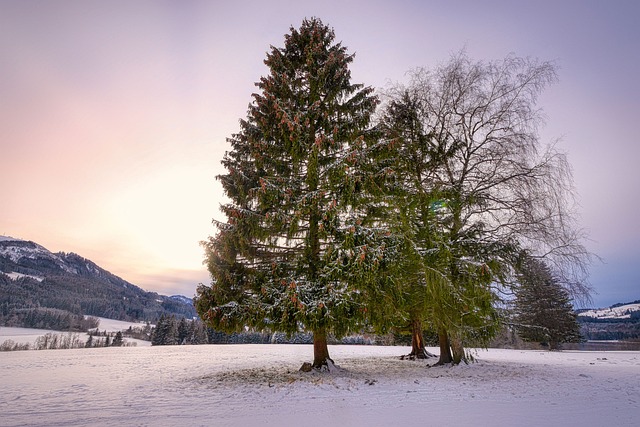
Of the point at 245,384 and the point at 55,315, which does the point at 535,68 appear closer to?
the point at 245,384

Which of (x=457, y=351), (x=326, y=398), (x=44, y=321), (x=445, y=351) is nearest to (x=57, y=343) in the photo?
(x=44, y=321)

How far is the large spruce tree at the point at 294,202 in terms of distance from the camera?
9586 millimetres

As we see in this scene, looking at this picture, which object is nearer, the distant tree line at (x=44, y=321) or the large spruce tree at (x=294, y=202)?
the large spruce tree at (x=294, y=202)

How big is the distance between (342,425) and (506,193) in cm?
1068

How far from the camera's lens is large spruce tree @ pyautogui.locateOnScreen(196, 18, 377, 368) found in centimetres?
959

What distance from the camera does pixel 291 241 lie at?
1170 centimetres

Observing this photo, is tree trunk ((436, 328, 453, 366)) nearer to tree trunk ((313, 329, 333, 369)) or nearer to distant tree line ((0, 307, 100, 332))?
tree trunk ((313, 329, 333, 369))

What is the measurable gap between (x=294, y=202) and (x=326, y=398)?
5745mm

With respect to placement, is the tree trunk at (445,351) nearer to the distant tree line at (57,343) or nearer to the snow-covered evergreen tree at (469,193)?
the snow-covered evergreen tree at (469,193)

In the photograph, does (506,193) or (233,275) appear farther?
(506,193)

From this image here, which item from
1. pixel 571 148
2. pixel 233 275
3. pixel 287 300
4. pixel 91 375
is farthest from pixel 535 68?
pixel 91 375

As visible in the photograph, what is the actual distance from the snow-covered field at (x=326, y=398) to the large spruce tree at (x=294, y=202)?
181 cm

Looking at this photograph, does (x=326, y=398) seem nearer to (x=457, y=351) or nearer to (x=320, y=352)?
(x=320, y=352)

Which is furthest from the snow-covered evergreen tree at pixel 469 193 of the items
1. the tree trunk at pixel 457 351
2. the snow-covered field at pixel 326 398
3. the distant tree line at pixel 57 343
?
the distant tree line at pixel 57 343
